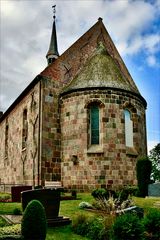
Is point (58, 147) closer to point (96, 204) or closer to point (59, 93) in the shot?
point (59, 93)

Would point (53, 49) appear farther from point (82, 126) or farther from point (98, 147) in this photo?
point (98, 147)

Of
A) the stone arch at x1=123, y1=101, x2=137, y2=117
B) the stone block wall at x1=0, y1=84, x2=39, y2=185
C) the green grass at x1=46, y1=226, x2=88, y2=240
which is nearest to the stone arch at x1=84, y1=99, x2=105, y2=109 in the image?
the stone arch at x1=123, y1=101, x2=137, y2=117

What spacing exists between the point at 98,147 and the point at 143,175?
3340 millimetres

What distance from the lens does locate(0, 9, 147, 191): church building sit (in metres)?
19.3

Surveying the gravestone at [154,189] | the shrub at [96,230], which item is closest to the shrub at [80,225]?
the shrub at [96,230]

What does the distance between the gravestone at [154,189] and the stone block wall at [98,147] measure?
9.86 ft

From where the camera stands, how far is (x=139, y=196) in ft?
55.9

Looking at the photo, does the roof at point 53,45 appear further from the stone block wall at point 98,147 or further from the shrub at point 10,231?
the shrub at point 10,231

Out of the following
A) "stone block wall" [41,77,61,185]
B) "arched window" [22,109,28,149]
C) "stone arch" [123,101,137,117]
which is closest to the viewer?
"stone block wall" [41,77,61,185]

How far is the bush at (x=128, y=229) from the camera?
7594 millimetres

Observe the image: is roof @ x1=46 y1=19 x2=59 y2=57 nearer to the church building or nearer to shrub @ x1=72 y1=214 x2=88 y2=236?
the church building

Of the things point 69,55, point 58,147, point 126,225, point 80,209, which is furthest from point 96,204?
point 69,55

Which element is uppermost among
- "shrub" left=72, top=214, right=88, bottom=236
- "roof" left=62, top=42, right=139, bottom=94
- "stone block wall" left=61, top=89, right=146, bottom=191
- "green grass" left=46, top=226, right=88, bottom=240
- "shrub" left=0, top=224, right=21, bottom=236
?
"roof" left=62, top=42, right=139, bottom=94

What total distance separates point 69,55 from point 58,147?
263 inches
